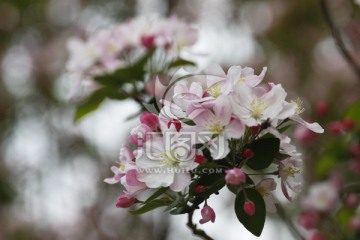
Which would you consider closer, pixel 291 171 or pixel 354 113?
pixel 291 171

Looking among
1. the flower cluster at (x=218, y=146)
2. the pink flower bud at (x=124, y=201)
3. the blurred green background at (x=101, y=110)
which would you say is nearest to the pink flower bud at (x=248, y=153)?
the flower cluster at (x=218, y=146)

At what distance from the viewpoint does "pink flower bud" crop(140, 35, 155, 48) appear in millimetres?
1620

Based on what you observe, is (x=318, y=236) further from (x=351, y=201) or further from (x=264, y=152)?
(x=264, y=152)

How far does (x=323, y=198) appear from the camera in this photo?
175 centimetres

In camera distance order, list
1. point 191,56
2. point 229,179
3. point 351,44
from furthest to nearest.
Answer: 1. point 351,44
2. point 191,56
3. point 229,179

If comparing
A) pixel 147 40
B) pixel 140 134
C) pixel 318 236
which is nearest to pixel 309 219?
pixel 318 236

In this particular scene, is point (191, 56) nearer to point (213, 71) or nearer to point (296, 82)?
point (213, 71)

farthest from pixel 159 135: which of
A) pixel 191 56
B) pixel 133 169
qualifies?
pixel 191 56

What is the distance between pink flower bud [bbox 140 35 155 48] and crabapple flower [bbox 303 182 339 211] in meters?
0.71

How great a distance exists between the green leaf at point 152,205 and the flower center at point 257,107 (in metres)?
0.24

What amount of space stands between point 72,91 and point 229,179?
3.38ft

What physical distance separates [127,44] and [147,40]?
0.09m

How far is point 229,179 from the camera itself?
2.64 ft

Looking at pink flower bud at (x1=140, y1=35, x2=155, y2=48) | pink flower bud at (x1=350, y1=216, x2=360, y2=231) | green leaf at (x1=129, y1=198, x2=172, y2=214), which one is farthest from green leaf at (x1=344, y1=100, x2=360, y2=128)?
green leaf at (x1=129, y1=198, x2=172, y2=214)
